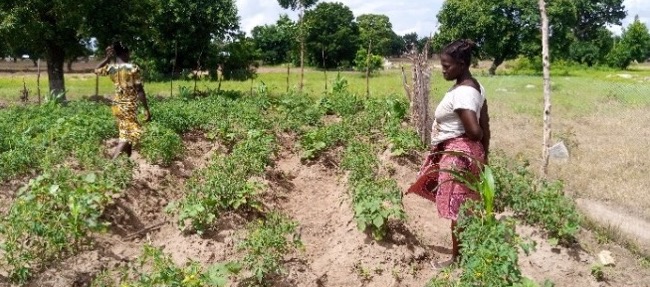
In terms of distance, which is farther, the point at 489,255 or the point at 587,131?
the point at 587,131

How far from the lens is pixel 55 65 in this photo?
1423 centimetres

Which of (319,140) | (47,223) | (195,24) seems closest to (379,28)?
(195,24)

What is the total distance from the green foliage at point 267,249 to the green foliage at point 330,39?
140ft

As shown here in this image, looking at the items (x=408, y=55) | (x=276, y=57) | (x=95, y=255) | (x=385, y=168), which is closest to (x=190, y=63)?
(x=408, y=55)

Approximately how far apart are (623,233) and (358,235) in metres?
2.91

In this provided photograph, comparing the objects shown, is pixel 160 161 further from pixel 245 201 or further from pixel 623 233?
pixel 623 233

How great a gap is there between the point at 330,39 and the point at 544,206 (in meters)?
45.2

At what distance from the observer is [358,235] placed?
4.91 metres

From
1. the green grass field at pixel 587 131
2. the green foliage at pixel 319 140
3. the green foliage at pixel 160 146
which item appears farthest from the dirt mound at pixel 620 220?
the green foliage at pixel 160 146

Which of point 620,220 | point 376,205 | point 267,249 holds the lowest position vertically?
point 620,220

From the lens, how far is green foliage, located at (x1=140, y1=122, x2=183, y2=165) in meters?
6.16

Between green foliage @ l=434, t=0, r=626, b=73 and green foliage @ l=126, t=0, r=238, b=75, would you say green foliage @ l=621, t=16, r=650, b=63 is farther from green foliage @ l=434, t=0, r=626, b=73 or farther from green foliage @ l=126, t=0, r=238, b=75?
green foliage @ l=126, t=0, r=238, b=75

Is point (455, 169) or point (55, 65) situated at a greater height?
point (55, 65)

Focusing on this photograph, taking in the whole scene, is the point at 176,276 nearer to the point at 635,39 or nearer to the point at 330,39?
the point at 330,39
